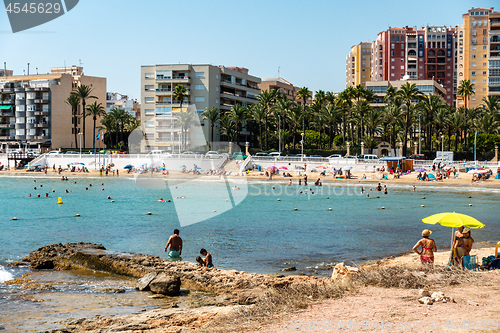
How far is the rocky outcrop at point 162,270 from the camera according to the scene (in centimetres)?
1274

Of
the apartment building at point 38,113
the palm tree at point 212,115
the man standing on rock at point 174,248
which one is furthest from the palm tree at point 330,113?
the man standing on rock at point 174,248

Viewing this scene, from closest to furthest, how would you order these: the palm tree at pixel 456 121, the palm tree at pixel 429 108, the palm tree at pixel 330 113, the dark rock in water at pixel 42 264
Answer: the dark rock in water at pixel 42 264, the palm tree at pixel 429 108, the palm tree at pixel 456 121, the palm tree at pixel 330 113

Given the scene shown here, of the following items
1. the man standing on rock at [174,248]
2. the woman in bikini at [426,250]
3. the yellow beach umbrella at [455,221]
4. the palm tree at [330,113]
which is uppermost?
the palm tree at [330,113]

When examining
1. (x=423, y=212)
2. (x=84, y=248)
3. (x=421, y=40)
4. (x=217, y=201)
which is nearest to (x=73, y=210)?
(x=217, y=201)

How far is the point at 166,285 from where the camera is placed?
42.2ft

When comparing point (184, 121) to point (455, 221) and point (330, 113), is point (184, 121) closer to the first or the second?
point (330, 113)

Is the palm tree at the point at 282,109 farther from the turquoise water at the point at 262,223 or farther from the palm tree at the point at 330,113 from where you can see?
the turquoise water at the point at 262,223

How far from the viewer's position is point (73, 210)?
36.9 meters

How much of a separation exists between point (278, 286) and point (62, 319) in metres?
5.39

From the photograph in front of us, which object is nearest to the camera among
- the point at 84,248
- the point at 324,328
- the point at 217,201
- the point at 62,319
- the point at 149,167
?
the point at 324,328

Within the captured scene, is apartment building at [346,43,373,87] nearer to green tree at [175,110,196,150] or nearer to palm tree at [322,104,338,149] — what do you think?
palm tree at [322,104,338,149]

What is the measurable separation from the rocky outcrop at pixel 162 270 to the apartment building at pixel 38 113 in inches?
3323

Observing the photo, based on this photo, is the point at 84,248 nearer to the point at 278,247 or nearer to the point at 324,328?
the point at 278,247

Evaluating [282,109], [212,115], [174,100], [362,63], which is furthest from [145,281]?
[362,63]
